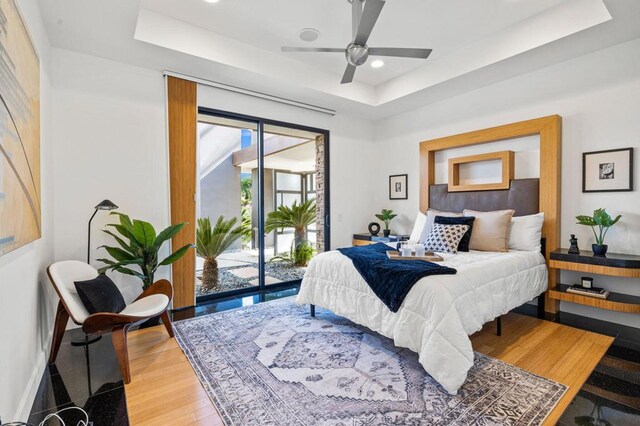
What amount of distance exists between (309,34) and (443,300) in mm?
2951

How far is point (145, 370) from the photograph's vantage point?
7.66ft

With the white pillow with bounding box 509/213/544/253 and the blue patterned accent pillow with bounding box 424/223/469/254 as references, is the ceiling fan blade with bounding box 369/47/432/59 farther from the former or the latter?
the white pillow with bounding box 509/213/544/253

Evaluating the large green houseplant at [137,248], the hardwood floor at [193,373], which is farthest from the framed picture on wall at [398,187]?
the large green houseplant at [137,248]

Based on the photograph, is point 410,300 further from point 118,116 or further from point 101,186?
point 118,116

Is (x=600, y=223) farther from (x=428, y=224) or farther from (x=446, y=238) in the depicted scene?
(x=428, y=224)

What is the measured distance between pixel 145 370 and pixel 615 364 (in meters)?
3.52

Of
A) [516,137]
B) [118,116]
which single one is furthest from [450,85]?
[118,116]

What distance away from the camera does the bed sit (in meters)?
2.00

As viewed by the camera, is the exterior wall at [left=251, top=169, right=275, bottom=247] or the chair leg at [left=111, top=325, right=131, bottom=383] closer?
the chair leg at [left=111, top=325, right=131, bottom=383]

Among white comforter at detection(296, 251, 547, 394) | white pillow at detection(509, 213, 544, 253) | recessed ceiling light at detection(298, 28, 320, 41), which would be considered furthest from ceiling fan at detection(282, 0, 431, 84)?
white pillow at detection(509, 213, 544, 253)

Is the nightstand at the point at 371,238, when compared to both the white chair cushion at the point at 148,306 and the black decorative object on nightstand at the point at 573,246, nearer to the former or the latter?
the black decorative object on nightstand at the point at 573,246

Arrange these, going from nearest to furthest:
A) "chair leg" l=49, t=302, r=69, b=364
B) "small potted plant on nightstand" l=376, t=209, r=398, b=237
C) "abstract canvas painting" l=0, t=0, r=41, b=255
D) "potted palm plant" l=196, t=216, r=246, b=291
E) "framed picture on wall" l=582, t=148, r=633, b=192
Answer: "abstract canvas painting" l=0, t=0, r=41, b=255, "chair leg" l=49, t=302, r=69, b=364, "framed picture on wall" l=582, t=148, r=633, b=192, "potted palm plant" l=196, t=216, r=246, b=291, "small potted plant on nightstand" l=376, t=209, r=398, b=237

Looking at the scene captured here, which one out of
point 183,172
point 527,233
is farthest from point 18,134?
point 527,233

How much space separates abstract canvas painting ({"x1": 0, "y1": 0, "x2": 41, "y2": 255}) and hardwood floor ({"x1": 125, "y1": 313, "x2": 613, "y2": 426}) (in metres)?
1.18
